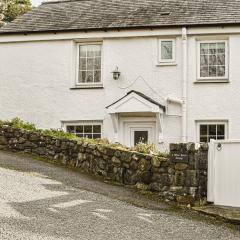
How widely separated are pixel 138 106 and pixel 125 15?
373 cm

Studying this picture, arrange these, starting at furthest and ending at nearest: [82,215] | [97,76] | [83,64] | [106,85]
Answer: [83,64] → [97,76] → [106,85] → [82,215]

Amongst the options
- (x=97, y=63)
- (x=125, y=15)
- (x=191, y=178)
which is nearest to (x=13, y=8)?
(x=125, y=15)

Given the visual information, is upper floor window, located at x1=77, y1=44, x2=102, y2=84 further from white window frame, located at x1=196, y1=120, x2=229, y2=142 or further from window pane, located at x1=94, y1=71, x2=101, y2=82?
white window frame, located at x1=196, y1=120, x2=229, y2=142

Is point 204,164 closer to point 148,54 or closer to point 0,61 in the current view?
point 148,54

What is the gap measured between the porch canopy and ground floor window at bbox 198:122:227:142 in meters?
1.35

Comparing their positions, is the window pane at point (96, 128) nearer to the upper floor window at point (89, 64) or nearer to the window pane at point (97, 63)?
the upper floor window at point (89, 64)

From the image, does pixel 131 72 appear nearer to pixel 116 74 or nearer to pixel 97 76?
pixel 116 74

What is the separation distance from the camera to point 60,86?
62.3ft

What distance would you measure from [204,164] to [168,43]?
7.77m

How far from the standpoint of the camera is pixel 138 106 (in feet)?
57.8

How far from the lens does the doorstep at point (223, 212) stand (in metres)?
10.0

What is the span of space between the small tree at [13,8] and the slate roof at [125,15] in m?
15.7

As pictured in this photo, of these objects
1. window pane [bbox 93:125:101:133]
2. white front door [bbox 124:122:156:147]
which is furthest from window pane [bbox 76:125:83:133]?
white front door [bbox 124:122:156:147]

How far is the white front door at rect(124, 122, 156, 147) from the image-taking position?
18191 mm
